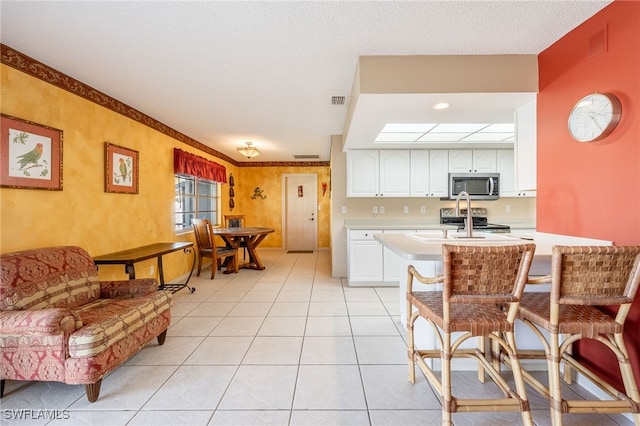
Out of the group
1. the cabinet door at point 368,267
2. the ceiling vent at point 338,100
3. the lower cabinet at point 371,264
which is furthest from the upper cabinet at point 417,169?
the ceiling vent at point 338,100

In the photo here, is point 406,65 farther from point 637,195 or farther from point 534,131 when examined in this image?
point 637,195

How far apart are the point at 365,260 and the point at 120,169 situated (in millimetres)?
3213

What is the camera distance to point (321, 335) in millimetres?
2607

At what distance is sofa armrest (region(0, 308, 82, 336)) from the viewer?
1.64 meters

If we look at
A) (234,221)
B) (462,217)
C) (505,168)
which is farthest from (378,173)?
(234,221)

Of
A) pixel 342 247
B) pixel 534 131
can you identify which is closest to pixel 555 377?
pixel 534 131

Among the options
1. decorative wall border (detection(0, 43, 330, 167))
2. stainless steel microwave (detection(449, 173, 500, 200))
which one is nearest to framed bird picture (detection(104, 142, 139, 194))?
decorative wall border (detection(0, 43, 330, 167))

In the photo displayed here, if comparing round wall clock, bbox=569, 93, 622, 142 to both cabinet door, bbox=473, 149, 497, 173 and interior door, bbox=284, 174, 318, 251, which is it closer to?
cabinet door, bbox=473, 149, 497, 173

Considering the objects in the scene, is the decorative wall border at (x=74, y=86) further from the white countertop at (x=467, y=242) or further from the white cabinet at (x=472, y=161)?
the white cabinet at (x=472, y=161)

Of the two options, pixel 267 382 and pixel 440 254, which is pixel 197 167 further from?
pixel 440 254

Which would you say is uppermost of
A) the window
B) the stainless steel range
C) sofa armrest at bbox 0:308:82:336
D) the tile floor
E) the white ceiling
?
the white ceiling

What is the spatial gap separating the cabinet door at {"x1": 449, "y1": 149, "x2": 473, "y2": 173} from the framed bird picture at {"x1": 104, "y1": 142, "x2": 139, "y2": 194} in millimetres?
4289

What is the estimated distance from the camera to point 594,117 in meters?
1.76

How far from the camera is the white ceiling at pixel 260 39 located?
171cm
